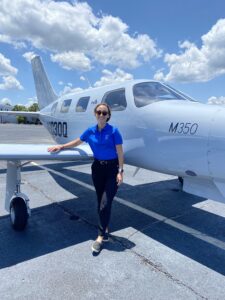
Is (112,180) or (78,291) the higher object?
(112,180)

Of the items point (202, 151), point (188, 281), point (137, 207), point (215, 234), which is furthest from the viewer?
point (137, 207)

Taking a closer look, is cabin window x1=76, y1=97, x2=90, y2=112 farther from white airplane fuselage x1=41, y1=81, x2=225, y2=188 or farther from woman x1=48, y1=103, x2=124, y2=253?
woman x1=48, y1=103, x2=124, y2=253

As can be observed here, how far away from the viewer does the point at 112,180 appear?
3.86 meters

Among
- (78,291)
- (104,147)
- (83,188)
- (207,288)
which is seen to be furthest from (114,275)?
(83,188)

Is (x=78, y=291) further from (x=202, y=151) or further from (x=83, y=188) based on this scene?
(x=83, y=188)

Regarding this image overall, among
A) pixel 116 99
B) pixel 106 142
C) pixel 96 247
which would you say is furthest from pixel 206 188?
pixel 116 99

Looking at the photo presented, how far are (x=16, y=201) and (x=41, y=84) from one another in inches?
307

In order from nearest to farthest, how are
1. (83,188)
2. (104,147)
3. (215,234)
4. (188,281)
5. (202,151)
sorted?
(188,281)
(202,151)
(104,147)
(215,234)
(83,188)

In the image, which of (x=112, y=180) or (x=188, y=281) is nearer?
(x=188, y=281)

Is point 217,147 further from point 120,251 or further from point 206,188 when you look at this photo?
point 120,251

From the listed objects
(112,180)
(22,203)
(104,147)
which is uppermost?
(104,147)

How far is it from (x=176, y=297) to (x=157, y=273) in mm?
437

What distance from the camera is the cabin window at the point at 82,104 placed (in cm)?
604

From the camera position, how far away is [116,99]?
503cm
